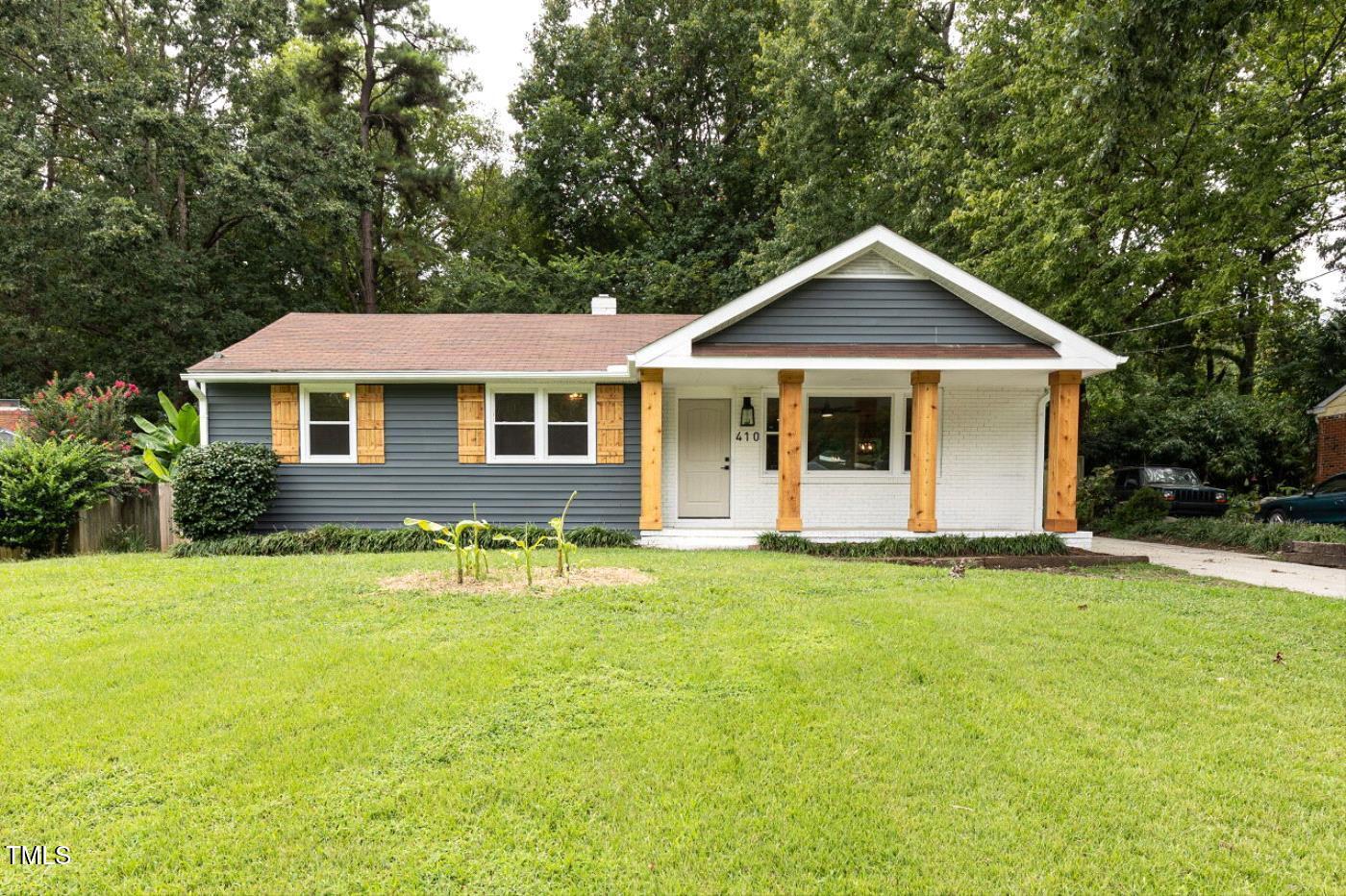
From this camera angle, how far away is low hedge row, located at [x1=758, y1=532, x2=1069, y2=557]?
30.5 feet

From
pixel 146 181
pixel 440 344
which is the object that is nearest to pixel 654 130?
pixel 146 181

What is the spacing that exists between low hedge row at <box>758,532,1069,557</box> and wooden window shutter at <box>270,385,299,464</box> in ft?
26.0

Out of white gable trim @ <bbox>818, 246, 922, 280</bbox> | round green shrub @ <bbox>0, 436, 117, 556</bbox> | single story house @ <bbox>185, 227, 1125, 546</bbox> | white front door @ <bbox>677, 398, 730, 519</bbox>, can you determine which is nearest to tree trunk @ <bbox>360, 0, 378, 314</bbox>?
single story house @ <bbox>185, 227, 1125, 546</bbox>

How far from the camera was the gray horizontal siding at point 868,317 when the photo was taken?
9688 millimetres

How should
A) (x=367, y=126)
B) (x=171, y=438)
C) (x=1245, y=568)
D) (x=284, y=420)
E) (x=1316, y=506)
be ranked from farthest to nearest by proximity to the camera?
(x=367, y=126)
(x=1316, y=506)
(x=171, y=438)
(x=284, y=420)
(x=1245, y=568)

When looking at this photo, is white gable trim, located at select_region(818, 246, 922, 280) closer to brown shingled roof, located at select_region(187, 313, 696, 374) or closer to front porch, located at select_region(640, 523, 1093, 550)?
brown shingled roof, located at select_region(187, 313, 696, 374)

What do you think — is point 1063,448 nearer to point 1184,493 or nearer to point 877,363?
point 877,363

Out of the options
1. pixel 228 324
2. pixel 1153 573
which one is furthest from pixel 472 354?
pixel 228 324

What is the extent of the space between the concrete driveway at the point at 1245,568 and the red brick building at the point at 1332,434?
943 cm

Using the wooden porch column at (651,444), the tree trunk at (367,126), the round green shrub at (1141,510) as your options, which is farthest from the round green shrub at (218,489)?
the round green shrub at (1141,510)

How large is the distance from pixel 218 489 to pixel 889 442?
10.5 metres

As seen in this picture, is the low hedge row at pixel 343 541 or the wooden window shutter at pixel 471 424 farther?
the wooden window shutter at pixel 471 424

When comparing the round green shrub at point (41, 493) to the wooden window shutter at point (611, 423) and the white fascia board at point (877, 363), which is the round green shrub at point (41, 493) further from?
the white fascia board at point (877, 363)

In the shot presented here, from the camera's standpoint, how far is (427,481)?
10.7 meters
